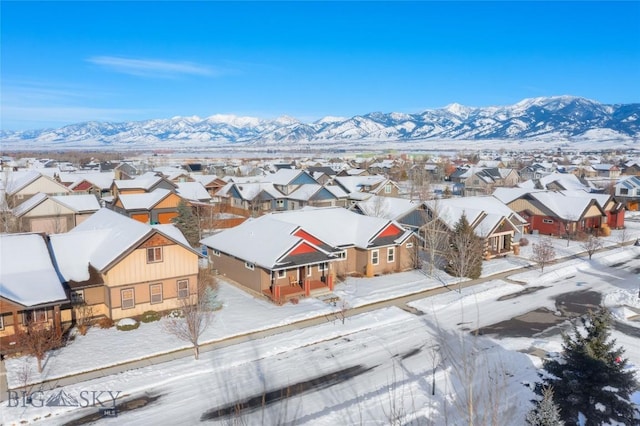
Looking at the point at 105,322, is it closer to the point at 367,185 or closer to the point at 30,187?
the point at 30,187

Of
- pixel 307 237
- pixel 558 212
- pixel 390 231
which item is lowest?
pixel 558 212

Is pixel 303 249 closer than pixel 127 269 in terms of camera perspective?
No

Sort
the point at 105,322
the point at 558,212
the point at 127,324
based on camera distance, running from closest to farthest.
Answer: the point at 127,324
the point at 105,322
the point at 558,212

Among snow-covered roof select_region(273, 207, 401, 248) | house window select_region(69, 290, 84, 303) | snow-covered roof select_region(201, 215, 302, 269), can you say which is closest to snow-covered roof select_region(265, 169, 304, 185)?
snow-covered roof select_region(273, 207, 401, 248)

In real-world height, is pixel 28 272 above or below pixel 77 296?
above

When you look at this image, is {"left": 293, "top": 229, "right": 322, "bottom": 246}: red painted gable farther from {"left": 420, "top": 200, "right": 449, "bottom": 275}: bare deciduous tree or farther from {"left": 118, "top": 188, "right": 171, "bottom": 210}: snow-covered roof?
Answer: {"left": 118, "top": 188, "right": 171, "bottom": 210}: snow-covered roof

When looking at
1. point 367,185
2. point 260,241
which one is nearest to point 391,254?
point 260,241
